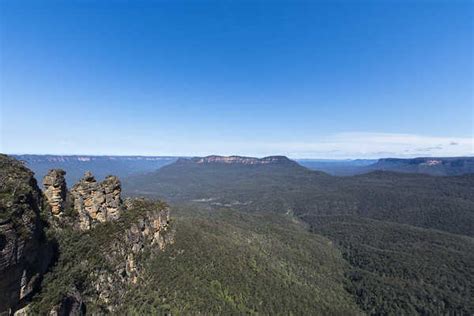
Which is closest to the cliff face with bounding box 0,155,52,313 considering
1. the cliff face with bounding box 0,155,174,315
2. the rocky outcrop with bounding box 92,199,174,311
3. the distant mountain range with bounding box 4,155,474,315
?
the cliff face with bounding box 0,155,174,315

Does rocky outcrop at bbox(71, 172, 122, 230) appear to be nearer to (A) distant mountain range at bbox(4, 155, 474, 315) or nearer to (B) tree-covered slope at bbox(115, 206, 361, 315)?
(A) distant mountain range at bbox(4, 155, 474, 315)

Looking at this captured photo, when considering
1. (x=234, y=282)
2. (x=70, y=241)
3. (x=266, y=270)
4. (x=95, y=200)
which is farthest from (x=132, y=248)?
(x=266, y=270)

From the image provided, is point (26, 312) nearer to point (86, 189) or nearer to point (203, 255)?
point (86, 189)

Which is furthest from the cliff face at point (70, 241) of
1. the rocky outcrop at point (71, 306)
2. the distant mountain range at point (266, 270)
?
the distant mountain range at point (266, 270)

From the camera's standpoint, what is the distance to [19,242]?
3478 centimetres

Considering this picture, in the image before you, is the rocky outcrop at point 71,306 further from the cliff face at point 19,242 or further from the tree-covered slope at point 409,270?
the tree-covered slope at point 409,270

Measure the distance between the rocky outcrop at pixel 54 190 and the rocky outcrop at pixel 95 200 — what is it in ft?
13.8

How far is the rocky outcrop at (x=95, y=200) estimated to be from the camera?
55.6 meters

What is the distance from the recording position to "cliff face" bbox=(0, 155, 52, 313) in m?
33.0

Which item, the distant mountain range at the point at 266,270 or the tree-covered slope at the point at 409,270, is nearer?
the distant mountain range at the point at 266,270

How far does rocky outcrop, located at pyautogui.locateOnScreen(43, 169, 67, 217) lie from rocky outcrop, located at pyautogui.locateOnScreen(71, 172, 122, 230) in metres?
4.21

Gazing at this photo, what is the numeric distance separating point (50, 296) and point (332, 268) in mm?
113448

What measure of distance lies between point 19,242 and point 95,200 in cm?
2311

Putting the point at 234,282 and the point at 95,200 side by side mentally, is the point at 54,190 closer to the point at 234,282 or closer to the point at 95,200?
the point at 95,200
